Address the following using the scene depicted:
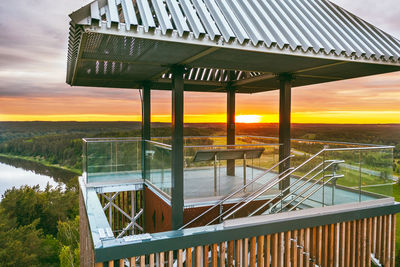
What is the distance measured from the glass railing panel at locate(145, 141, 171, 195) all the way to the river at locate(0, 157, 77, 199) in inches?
2898

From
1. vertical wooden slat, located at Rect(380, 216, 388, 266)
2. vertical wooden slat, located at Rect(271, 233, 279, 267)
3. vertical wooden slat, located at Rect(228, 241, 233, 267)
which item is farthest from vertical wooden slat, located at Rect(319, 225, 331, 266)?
vertical wooden slat, located at Rect(228, 241, 233, 267)

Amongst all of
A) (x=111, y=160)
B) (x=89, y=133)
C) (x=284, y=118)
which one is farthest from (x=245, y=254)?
(x=89, y=133)

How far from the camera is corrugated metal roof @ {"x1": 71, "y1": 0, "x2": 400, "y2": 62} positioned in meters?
4.17

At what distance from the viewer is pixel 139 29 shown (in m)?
4.07

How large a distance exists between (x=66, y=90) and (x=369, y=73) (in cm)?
4154

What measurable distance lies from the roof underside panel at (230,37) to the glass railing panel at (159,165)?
6.94ft

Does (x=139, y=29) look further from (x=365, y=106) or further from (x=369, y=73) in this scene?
(x=365, y=106)

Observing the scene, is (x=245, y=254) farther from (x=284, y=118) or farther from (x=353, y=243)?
(x=284, y=118)

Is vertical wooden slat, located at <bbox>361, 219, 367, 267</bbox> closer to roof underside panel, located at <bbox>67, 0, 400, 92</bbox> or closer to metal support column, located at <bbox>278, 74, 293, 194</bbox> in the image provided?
metal support column, located at <bbox>278, 74, 293, 194</bbox>

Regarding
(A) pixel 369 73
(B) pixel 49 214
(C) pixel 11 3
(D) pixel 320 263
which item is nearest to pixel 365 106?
(A) pixel 369 73

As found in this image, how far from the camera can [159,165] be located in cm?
793

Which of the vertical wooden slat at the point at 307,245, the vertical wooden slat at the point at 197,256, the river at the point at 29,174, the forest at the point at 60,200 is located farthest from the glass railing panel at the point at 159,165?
the river at the point at 29,174

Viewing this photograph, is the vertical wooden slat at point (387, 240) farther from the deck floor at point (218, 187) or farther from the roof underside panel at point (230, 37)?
the roof underside panel at point (230, 37)

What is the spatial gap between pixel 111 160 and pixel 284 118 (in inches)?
226
